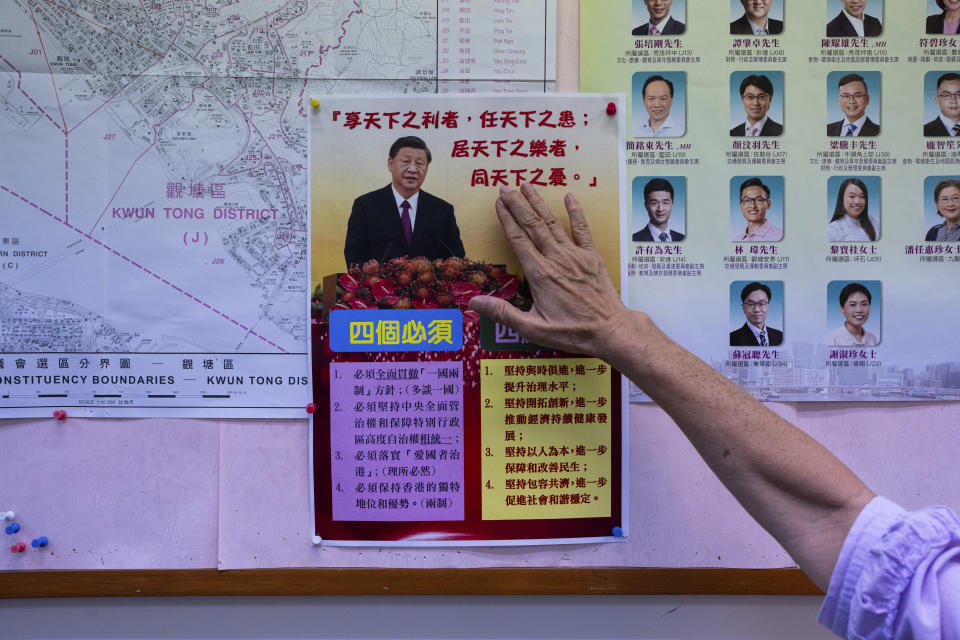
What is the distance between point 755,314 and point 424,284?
0.47 meters

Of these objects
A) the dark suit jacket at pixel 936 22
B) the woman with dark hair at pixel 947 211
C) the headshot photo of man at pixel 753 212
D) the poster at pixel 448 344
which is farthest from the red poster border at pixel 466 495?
the dark suit jacket at pixel 936 22

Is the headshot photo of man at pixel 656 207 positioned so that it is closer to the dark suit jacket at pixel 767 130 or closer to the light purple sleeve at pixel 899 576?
the dark suit jacket at pixel 767 130

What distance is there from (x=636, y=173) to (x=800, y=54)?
279 mm

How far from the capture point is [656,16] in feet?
2.57

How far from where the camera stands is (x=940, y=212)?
797mm

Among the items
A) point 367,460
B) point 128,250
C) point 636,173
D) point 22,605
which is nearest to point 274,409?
point 367,460

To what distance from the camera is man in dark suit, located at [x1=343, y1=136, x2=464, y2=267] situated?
0.80 m

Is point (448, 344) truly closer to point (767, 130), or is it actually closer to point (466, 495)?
point (466, 495)

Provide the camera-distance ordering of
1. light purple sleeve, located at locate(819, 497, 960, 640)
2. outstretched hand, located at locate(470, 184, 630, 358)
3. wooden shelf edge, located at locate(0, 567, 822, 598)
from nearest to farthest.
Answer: light purple sleeve, located at locate(819, 497, 960, 640) < outstretched hand, located at locate(470, 184, 630, 358) < wooden shelf edge, located at locate(0, 567, 822, 598)

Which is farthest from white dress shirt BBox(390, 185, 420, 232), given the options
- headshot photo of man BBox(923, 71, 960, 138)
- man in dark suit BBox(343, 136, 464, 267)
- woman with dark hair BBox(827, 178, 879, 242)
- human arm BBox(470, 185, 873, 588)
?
headshot photo of man BBox(923, 71, 960, 138)

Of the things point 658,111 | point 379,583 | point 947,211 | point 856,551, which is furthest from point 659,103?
point 379,583

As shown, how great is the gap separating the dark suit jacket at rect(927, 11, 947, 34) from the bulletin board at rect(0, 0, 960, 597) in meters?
Answer: 0.52

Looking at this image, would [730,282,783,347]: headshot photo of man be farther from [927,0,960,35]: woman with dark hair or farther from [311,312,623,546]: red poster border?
[927,0,960,35]: woman with dark hair

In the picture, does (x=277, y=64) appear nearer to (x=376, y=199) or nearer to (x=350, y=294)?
(x=376, y=199)
